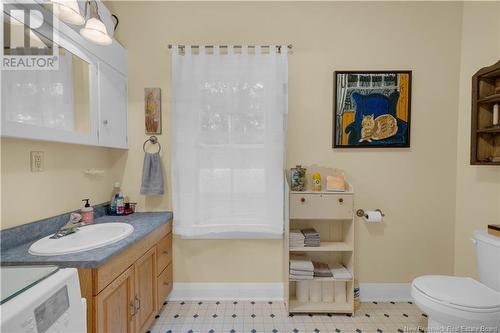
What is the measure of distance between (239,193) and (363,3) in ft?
6.57

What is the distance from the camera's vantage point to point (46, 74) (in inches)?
51.0

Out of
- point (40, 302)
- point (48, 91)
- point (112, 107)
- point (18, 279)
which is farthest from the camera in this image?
point (112, 107)

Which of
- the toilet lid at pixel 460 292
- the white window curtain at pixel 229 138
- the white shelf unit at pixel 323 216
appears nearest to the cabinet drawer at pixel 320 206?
the white shelf unit at pixel 323 216

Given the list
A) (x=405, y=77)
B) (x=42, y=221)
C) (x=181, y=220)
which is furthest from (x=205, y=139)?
(x=405, y=77)

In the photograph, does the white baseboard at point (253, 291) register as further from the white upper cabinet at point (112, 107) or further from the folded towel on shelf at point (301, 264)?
the white upper cabinet at point (112, 107)

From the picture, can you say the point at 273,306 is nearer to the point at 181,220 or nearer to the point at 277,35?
the point at 181,220

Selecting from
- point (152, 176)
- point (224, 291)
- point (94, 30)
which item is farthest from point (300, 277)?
point (94, 30)

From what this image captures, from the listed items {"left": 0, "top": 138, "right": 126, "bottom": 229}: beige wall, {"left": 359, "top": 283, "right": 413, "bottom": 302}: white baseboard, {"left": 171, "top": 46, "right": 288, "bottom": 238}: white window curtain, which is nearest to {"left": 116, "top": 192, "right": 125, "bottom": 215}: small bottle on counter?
{"left": 0, "top": 138, "right": 126, "bottom": 229}: beige wall

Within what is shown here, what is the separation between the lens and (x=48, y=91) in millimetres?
1302

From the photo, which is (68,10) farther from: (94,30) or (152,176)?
(152,176)

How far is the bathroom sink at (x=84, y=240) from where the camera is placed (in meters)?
1.18

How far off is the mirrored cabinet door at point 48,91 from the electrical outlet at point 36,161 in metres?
0.25

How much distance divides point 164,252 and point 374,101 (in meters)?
2.22

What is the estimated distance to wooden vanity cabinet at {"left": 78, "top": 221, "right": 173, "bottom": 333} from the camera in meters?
1.13
